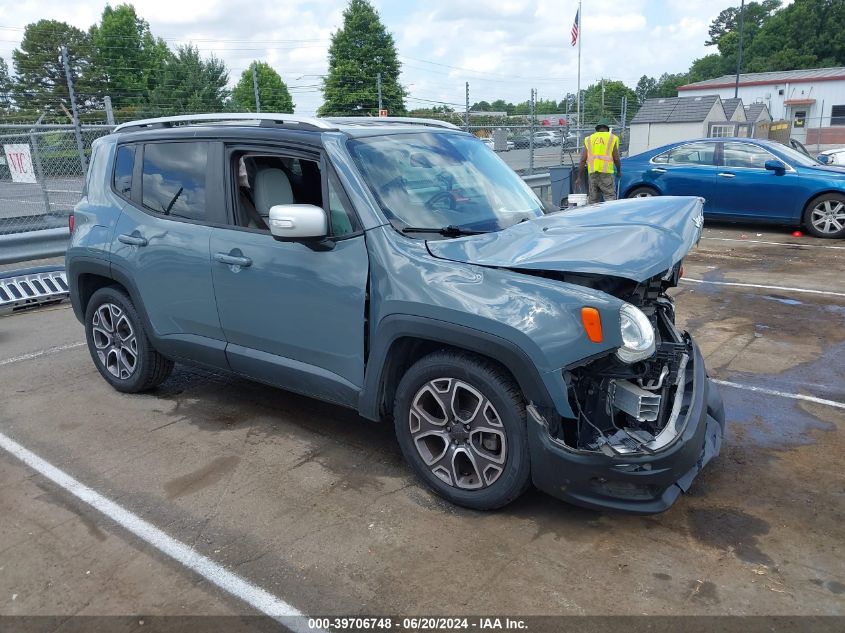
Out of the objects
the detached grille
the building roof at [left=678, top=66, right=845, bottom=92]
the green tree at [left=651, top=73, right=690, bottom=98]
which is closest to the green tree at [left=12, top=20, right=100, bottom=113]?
the detached grille

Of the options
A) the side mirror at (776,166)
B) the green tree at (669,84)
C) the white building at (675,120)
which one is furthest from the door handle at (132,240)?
the green tree at (669,84)

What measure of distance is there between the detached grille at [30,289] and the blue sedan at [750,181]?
31.4ft

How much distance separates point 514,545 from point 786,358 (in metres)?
3.64

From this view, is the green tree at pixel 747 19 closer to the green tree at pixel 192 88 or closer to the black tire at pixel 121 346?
the green tree at pixel 192 88

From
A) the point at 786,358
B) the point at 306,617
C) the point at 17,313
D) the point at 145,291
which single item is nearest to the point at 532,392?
the point at 306,617

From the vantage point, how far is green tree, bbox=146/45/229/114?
35.5 m

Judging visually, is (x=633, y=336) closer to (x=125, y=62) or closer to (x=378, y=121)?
(x=378, y=121)

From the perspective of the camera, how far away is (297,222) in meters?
3.47

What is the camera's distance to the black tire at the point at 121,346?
193 inches

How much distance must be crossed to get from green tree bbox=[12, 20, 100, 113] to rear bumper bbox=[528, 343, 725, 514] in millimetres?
45885

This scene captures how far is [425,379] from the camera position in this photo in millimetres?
3414

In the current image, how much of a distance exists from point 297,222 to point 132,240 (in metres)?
1.80

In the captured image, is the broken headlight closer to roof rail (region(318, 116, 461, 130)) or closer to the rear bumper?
Result: the rear bumper

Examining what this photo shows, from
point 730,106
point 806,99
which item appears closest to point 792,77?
point 806,99
